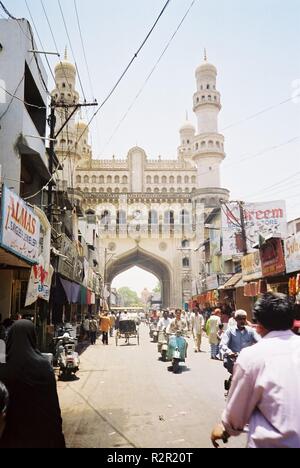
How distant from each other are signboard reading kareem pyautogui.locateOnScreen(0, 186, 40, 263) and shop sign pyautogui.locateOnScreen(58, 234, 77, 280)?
13.3 feet

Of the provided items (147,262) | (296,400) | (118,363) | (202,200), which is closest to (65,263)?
(118,363)

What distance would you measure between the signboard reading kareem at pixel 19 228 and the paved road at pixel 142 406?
9.08 feet

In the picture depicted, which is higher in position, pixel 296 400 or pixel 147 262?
pixel 147 262

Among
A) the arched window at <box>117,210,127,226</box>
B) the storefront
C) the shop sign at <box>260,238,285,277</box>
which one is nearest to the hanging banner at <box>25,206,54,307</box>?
the storefront

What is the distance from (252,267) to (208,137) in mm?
32001

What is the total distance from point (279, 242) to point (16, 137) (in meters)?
8.85

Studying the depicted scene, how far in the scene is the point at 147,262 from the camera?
50.4 m

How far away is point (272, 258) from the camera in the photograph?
566 inches

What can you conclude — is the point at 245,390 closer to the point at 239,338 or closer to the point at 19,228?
the point at 239,338

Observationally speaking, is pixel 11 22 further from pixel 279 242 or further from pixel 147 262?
pixel 147 262

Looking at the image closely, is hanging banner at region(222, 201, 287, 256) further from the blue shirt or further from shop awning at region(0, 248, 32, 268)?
the blue shirt

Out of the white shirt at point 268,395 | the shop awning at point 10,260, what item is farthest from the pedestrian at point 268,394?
the shop awning at point 10,260

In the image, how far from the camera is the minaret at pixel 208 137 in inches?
1828
